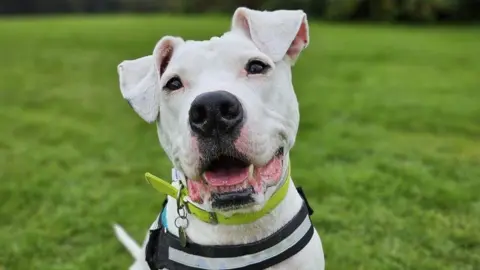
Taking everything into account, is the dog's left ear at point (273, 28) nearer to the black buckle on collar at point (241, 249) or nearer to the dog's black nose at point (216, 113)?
the dog's black nose at point (216, 113)

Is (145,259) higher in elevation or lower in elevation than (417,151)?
higher

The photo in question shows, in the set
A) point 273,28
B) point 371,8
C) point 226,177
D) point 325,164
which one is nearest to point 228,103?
point 226,177

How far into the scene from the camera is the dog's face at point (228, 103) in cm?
274

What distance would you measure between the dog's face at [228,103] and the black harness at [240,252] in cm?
22

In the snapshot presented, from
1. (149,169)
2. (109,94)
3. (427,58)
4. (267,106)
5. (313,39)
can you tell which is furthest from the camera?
(313,39)

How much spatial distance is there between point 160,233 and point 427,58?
41.1ft

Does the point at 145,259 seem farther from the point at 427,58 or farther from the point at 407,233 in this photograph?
the point at 427,58

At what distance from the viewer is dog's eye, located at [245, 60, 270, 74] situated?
9.80 ft

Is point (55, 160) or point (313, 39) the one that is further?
point (313, 39)

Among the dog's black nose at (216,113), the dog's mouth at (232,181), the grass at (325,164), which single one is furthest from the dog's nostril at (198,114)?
the grass at (325,164)

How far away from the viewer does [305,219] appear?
3244 mm

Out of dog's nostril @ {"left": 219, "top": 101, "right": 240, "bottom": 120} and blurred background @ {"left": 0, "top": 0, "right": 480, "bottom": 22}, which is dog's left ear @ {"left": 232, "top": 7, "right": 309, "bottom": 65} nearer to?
dog's nostril @ {"left": 219, "top": 101, "right": 240, "bottom": 120}

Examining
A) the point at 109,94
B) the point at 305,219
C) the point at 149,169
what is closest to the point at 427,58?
the point at 109,94

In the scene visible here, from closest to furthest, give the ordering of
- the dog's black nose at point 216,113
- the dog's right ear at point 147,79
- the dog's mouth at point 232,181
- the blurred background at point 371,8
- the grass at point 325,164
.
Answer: the dog's black nose at point 216,113 < the dog's mouth at point 232,181 < the dog's right ear at point 147,79 < the grass at point 325,164 < the blurred background at point 371,8
